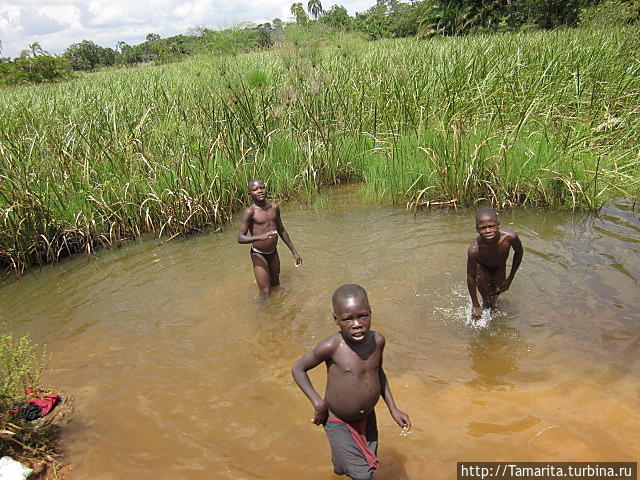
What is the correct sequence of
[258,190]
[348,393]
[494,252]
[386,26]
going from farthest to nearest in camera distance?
1. [386,26]
2. [258,190]
3. [494,252]
4. [348,393]

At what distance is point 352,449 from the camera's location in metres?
2.13

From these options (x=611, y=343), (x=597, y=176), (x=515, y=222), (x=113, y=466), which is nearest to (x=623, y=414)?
(x=611, y=343)

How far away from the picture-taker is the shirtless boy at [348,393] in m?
2.10

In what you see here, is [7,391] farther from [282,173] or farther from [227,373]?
[282,173]

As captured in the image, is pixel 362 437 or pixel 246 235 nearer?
pixel 362 437

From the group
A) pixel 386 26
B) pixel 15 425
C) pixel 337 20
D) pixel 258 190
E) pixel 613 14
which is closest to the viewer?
pixel 15 425

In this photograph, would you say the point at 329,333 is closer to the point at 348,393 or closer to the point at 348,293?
the point at 348,393

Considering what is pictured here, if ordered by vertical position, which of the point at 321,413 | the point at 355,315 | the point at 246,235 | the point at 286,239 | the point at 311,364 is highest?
the point at 355,315

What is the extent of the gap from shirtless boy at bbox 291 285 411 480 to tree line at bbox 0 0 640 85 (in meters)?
6.60

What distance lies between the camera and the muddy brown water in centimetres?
256

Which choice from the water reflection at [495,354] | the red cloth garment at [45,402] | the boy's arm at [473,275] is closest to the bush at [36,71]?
the red cloth garment at [45,402]

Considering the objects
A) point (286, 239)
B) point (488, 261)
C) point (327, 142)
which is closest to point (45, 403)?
point (286, 239)

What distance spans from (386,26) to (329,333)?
48.3 meters

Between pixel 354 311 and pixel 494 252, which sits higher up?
pixel 354 311
